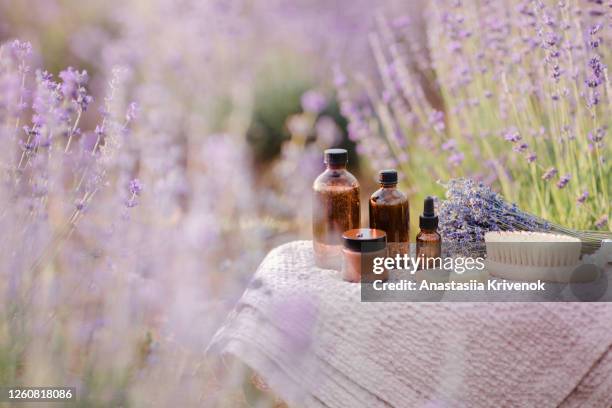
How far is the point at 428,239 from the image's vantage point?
150 cm

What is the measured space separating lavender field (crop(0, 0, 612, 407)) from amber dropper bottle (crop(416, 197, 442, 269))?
0.28 feet

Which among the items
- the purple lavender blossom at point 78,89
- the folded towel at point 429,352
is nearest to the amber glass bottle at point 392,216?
the folded towel at point 429,352

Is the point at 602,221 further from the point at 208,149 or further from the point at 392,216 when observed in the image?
the point at 208,149

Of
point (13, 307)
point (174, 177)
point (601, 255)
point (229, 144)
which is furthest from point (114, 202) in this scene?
point (601, 255)

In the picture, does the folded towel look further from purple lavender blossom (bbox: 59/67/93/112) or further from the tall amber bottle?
purple lavender blossom (bbox: 59/67/93/112)

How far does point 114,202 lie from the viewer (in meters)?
1.67

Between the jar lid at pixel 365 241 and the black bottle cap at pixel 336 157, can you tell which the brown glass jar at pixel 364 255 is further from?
the black bottle cap at pixel 336 157

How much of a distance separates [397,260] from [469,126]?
1212 millimetres

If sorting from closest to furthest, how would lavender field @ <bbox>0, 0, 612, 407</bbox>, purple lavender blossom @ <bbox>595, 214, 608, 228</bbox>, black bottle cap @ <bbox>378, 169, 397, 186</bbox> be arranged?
lavender field @ <bbox>0, 0, 612, 407</bbox>
black bottle cap @ <bbox>378, 169, 397, 186</bbox>
purple lavender blossom @ <bbox>595, 214, 608, 228</bbox>

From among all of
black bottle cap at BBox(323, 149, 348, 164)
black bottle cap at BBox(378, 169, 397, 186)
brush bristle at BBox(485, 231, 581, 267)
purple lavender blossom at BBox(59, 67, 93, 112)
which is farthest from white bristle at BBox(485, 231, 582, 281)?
purple lavender blossom at BBox(59, 67, 93, 112)

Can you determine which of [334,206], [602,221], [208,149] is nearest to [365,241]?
[334,206]

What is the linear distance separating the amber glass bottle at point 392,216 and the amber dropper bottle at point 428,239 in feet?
0.14

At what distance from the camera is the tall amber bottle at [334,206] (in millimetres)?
1526

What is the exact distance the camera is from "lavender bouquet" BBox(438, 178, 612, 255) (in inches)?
60.6
